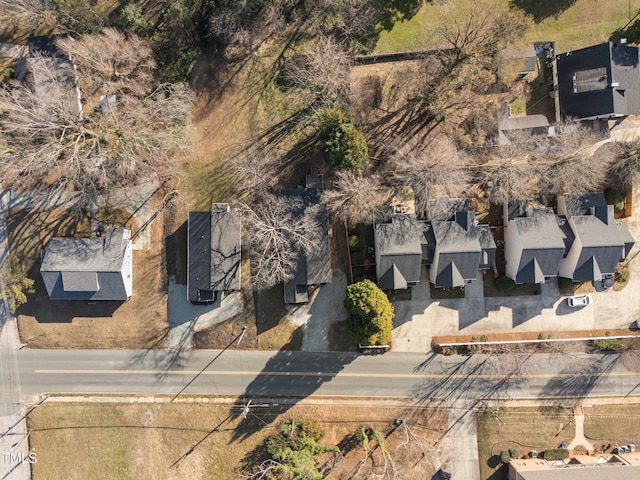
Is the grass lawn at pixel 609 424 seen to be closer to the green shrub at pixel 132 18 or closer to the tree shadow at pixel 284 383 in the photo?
the tree shadow at pixel 284 383

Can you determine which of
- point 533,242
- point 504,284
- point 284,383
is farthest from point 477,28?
point 284,383

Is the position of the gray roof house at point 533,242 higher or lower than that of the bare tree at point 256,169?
lower

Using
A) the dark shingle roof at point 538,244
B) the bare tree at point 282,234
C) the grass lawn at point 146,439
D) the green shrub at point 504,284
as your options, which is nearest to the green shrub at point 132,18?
the bare tree at point 282,234

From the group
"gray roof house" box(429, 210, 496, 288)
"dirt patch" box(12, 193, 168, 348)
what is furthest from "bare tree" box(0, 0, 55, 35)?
"gray roof house" box(429, 210, 496, 288)

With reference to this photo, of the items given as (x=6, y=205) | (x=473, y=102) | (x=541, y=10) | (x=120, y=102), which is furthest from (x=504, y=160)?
(x=6, y=205)

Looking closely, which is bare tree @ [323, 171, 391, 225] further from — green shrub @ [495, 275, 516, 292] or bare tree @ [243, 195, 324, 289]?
green shrub @ [495, 275, 516, 292]

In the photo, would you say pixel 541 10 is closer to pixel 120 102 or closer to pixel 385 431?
pixel 120 102
